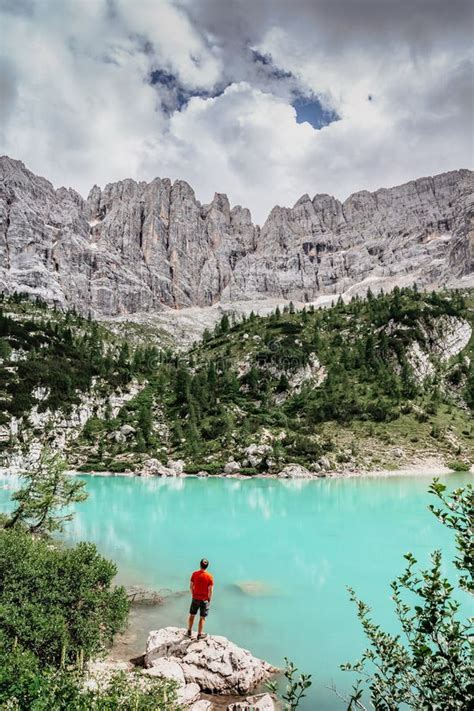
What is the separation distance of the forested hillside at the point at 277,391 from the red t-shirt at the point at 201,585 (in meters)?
55.8

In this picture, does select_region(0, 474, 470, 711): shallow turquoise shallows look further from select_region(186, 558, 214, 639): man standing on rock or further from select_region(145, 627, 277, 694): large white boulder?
select_region(186, 558, 214, 639): man standing on rock

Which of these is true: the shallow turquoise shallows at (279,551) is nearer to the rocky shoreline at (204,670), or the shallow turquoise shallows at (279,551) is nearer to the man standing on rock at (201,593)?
the rocky shoreline at (204,670)

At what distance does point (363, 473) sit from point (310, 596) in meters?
50.4

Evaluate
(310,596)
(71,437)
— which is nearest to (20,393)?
(71,437)

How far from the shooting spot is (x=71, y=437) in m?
80.8

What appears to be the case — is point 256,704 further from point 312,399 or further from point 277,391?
point 277,391

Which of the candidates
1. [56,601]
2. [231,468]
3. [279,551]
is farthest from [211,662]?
[231,468]

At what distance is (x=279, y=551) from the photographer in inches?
1115

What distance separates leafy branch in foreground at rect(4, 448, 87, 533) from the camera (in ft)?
76.0

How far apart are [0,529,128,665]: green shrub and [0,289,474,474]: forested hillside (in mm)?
56636

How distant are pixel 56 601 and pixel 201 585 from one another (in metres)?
4.29

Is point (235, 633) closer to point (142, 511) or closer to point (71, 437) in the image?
point (142, 511)

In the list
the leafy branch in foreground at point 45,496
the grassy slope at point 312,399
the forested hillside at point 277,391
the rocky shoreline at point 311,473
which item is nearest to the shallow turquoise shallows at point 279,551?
the leafy branch in foreground at point 45,496

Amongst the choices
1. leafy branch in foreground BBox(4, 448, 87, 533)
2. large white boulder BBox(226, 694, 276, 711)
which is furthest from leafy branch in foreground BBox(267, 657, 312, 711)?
leafy branch in foreground BBox(4, 448, 87, 533)
